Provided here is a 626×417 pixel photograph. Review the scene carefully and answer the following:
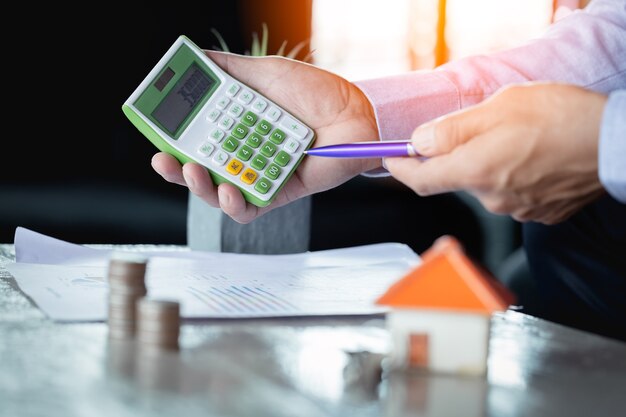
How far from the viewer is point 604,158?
0.63 m

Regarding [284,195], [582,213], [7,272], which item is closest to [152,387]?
[7,272]

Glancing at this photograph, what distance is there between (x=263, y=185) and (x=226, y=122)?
0.08 m

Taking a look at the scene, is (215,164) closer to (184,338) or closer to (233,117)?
(233,117)

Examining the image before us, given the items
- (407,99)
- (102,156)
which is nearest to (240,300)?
(407,99)

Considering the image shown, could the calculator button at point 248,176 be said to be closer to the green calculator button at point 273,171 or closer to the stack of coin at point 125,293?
the green calculator button at point 273,171

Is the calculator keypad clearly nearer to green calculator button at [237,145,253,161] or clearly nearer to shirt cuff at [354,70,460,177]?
green calculator button at [237,145,253,161]

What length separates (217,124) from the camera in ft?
2.92

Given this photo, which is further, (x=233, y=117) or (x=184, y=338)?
(x=233, y=117)

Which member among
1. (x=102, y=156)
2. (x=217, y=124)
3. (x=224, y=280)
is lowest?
(x=102, y=156)

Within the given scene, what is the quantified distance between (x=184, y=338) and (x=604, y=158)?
324 mm

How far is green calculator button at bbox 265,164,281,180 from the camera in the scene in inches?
34.9

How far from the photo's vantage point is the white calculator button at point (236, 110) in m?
0.91

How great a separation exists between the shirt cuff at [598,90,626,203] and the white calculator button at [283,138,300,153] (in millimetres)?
360

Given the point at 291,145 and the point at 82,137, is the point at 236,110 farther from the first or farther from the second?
the point at 82,137
